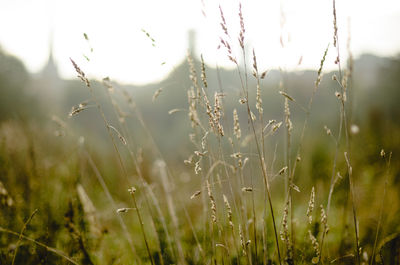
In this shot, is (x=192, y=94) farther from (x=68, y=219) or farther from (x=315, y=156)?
(x=315, y=156)

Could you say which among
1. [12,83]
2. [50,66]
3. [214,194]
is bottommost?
[214,194]

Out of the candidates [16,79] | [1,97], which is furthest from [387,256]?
[16,79]

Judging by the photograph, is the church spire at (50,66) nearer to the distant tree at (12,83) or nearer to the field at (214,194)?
the distant tree at (12,83)

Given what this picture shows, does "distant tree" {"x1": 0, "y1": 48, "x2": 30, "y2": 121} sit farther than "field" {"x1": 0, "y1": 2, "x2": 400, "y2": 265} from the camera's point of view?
Yes

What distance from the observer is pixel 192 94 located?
4.66ft

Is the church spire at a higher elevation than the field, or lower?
higher

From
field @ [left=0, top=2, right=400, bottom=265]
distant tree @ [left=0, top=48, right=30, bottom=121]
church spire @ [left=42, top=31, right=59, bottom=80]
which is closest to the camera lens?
field @ [left=0, top=2, right=400, bottom=265]

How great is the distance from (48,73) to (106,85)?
46927 mm

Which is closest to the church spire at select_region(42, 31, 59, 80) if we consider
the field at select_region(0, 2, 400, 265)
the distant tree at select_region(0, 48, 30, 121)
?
the distant tree at select_region(0, 48, 30, 121)

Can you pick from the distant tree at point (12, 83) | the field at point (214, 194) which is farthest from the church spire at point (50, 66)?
the field at point (214, 194)

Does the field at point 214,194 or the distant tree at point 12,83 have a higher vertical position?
the distant tree at point 12,83

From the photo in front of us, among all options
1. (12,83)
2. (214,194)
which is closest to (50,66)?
(12,83)

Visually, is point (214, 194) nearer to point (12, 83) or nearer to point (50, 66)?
point (12, 83)

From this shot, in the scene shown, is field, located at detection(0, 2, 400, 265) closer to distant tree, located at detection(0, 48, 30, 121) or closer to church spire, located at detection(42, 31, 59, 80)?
distant tree, located at detection(0, 48, 30, 121)
